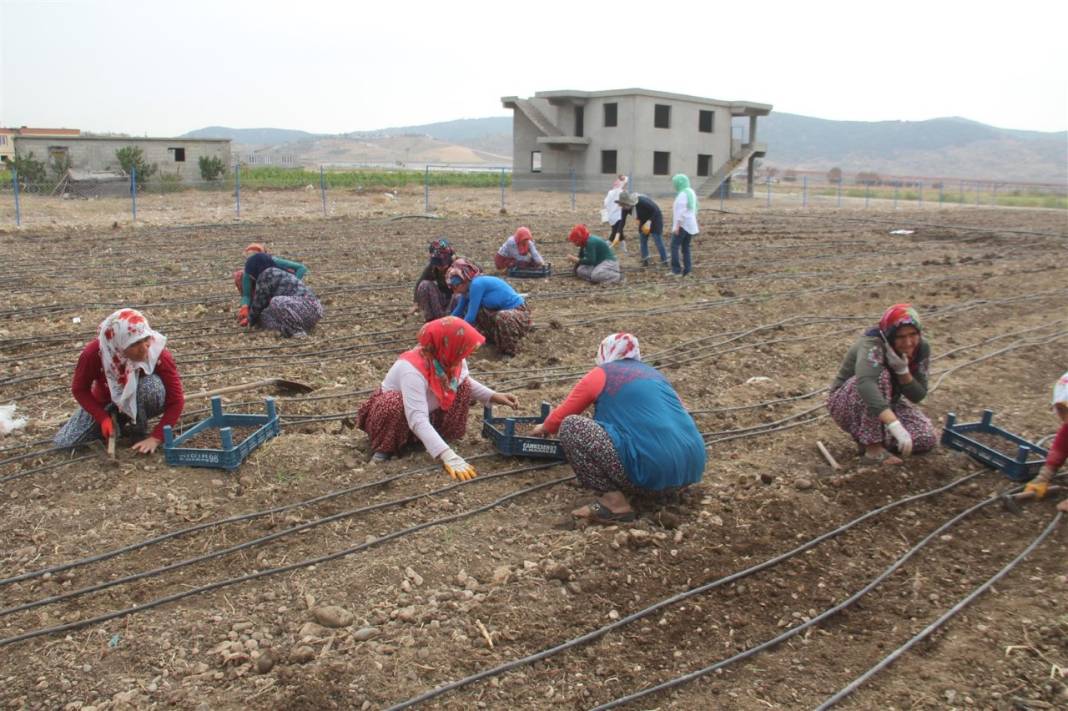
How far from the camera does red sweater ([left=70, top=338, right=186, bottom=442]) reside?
4.54 meters

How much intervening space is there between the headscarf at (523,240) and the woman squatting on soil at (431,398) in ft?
17.2

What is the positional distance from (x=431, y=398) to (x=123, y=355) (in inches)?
66.0

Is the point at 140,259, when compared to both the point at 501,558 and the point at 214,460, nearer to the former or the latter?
the point at 214,460

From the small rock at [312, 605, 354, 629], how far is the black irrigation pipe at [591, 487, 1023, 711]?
3.61 feet

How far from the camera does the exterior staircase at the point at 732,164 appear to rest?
34353mm

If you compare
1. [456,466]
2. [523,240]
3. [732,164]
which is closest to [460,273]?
[456,466]

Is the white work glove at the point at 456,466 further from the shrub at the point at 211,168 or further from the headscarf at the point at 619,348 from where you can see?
the shrub at the point at 211,168

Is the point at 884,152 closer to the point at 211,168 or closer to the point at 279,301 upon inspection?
the point at 211,168

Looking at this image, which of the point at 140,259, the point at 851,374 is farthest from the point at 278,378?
the point at 140,259

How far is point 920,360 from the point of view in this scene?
468cm

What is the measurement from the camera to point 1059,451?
4316 mm

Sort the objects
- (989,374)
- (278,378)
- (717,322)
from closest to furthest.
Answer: (278,378) < (989,374) < (717,322)

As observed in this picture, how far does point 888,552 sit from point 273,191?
28.6 m

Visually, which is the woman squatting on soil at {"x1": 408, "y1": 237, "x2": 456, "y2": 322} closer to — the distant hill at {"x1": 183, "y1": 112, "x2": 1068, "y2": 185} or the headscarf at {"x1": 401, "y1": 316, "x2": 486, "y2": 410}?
the headscarf at {"x1": 401, "y1": 316, "x2": 486, "y2": 410}
